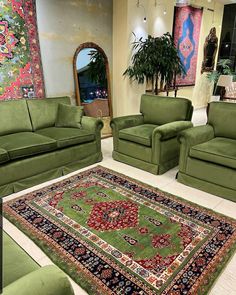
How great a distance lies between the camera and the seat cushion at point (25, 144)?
2658 mm

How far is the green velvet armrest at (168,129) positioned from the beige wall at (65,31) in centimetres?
199

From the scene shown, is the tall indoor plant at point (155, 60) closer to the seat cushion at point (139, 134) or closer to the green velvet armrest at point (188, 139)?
the seat cushion at point (139, 134)

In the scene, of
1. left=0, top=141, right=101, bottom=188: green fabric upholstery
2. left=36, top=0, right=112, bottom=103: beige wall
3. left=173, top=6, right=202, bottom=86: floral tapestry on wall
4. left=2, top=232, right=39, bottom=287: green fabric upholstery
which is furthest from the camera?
left=173, top=6, right=202, bottom=86: floral tapestry on wall

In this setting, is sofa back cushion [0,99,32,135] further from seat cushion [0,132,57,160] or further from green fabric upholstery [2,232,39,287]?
green fabric upholstery [2,232,39,287]

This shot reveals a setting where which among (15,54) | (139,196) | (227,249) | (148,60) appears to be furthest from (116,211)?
(148,60)

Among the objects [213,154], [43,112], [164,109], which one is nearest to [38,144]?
[43,112]

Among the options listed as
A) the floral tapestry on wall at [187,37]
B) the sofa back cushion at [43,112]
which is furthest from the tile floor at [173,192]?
the floral tapestry on wall at [187,37]

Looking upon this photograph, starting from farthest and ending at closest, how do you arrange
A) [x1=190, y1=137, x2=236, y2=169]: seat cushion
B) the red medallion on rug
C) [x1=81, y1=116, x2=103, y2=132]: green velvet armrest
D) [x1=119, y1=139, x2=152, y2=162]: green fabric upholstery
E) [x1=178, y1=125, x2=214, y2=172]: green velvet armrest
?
[x1=81, y1=116, x2=103, y2=132]: green velvet armrest → [x1=119, y1=139, x2=152, y2=162]: green fabric upholstery → [x1=178, y1=125, x2=214, y2=172]: green velvet armrest → [x1=190, y1=137, x2=236, y2=169]: seat cushion → the red medallion on rug

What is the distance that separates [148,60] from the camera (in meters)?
4.29

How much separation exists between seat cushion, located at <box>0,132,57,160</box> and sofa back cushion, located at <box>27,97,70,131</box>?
0.38 meters

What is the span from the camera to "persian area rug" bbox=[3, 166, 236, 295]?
165 cm

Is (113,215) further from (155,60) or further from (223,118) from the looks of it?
(155,60)

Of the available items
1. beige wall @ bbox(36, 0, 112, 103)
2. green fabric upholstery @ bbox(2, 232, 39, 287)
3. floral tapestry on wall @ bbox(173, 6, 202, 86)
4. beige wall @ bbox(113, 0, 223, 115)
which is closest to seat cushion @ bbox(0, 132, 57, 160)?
A: beige wall @ bbox(36, 0, 112, 103)

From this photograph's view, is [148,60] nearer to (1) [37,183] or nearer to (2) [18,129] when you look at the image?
(2) [18,129]
